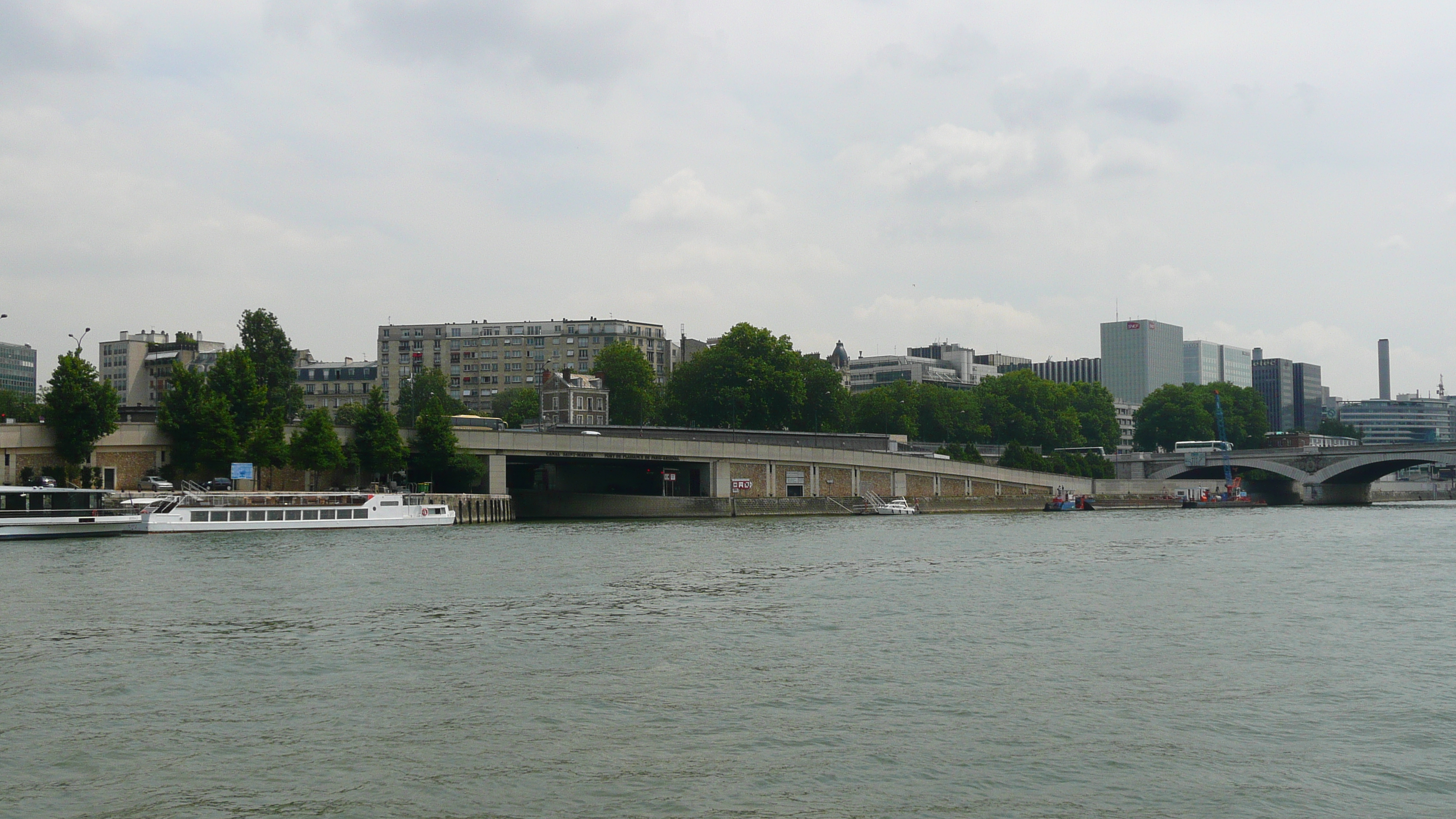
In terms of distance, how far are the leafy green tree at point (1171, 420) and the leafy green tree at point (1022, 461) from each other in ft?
159

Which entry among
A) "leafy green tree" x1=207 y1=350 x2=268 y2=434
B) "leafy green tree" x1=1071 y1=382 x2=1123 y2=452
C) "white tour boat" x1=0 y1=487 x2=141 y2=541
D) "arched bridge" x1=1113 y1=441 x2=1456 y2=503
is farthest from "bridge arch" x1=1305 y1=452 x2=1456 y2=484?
"white tour boat" x1=0 y1=487 x2=141 y2=541

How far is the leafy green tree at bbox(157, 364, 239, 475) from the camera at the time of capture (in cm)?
6812

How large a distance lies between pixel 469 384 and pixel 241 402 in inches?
3685

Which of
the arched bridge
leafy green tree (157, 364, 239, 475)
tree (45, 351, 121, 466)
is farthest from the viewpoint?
the arched bridge

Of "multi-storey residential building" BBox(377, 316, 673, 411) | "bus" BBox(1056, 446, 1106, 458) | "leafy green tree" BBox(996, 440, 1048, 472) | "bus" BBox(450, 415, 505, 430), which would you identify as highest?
"multi-storey residential building" BBox(377, 316, 673, 411)

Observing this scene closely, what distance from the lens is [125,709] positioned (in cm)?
1823

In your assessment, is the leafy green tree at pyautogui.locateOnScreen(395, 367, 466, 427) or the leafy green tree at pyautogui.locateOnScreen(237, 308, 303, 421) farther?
the leafy green tree at pyautogui.locateOnScreen(395, 367, 466, 427)

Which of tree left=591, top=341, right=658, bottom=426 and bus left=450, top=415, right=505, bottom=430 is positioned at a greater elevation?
tree left=591, top=341, right=658, bottom=426

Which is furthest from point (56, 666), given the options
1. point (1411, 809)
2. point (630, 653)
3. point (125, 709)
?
point (1411, 809)

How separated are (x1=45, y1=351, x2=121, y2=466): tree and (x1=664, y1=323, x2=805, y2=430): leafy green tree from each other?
61.2m

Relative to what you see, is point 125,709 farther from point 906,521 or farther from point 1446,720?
point 906,521

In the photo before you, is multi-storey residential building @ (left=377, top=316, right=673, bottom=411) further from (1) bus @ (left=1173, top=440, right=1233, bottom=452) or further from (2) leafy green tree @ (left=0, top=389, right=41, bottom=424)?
(1) bus @ (left=1173, top=440, right=1233, bottom=452)

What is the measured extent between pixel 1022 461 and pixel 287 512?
6863 cm

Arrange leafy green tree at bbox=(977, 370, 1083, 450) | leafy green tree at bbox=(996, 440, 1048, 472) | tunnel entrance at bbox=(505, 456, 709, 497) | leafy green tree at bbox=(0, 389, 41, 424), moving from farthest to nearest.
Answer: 1. leafy green tree at bbox=(977, 370, 1083, 450)
2. leafy green tree at bbox=(996, 440, 1048, 472)
3. leafy green tree at bbox=(0, 389, 41, 424)
4. tunnel entrance at bbox=(505, 456, 709, 497)
